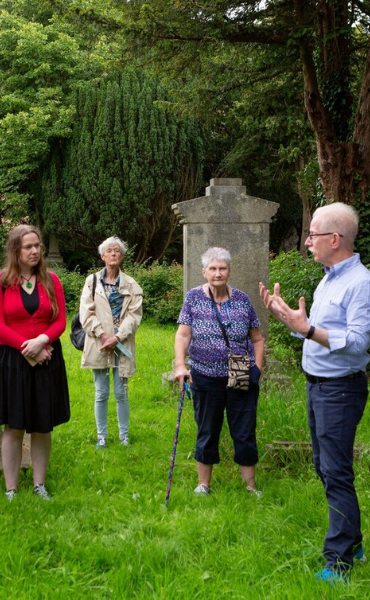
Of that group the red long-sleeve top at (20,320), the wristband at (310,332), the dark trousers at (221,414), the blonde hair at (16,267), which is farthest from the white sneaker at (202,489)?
the wristband at (310,332)

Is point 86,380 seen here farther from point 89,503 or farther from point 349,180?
point 349,180

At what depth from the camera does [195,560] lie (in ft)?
11.7

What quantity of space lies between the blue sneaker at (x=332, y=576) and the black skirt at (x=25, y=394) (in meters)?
2.20

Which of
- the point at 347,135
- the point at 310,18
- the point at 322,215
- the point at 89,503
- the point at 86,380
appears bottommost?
the point at 86,380

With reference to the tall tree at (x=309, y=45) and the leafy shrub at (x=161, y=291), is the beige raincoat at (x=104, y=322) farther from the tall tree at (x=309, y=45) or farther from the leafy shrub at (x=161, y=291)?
the leafy shrub at (x=161, y=291)

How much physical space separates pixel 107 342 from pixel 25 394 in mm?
1402

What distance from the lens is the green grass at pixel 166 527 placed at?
322 cm

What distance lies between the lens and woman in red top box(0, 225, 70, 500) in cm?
446

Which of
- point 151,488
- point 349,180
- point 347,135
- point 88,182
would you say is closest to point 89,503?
point 151,488

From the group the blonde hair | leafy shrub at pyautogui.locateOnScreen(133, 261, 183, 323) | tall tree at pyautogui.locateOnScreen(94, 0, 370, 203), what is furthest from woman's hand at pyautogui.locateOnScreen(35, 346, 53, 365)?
leafy shrub at pyautogui.locateOnScreen(133, 261, 183, 323)

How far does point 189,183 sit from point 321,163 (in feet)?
41.6

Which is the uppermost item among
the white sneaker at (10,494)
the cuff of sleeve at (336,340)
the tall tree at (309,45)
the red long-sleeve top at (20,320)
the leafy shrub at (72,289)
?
the tall tree at (309,45)

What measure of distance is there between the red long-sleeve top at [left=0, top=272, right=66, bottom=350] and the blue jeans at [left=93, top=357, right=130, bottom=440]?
143 cm

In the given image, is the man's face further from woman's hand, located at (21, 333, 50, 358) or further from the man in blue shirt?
woman's hand, located at (21, 333, 50, 358)
